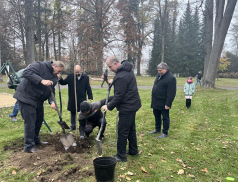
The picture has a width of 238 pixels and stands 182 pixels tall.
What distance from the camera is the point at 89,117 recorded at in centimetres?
492

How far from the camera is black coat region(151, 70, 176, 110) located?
521cm

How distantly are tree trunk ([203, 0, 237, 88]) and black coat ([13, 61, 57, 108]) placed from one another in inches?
539

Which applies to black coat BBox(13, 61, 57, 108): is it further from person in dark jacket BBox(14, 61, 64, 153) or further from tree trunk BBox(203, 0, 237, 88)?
tree trunk BBox(203, 0, 237, 88)

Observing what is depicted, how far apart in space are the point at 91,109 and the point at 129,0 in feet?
97.9

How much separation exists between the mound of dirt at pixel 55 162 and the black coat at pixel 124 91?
120 centimetres

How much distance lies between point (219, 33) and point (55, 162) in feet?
48.1

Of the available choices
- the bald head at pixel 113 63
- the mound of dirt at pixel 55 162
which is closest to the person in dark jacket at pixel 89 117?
the mound of dirt at pixel 55 162

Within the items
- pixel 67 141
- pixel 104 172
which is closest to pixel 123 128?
pixel 104 172

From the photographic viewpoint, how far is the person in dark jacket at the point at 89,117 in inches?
180

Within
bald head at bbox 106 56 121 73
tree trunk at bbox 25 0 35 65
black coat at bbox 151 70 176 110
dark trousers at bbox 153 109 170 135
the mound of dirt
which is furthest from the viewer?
tree trunk at bbox 25 0 35 65

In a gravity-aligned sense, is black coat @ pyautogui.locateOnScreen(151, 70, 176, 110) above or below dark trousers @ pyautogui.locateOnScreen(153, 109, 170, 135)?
above

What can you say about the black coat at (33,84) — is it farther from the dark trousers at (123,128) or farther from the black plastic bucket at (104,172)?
the black plastic bucket at (104,172)

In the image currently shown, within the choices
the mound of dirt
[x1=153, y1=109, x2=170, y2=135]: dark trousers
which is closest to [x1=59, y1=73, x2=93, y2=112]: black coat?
the mound of dirt

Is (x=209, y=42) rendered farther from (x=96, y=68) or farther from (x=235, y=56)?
(x=235, y=56)
